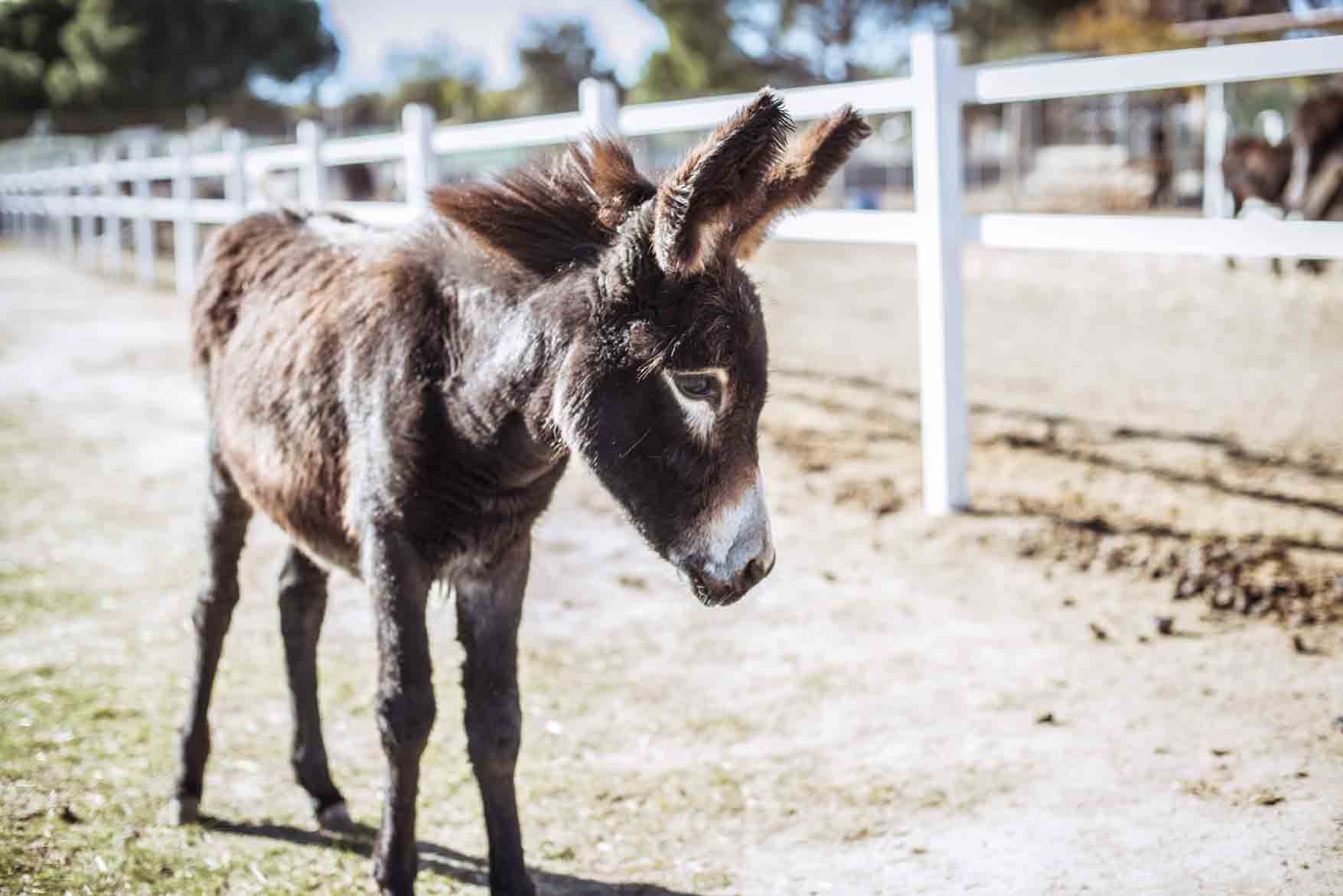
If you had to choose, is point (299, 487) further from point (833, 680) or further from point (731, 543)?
point (833, 680)

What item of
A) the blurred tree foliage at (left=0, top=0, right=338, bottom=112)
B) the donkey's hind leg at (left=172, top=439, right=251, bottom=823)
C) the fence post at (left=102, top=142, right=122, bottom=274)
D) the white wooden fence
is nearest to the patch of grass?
the donkey's hind leg at (left=172, top=439, right=251, bottom=823)

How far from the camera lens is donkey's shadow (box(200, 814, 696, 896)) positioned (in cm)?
306

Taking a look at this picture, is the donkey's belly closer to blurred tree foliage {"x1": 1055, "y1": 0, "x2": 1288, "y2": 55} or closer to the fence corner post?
the fence corner post

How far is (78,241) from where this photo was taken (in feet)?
95.7

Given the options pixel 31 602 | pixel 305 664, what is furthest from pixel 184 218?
pixel 305 664

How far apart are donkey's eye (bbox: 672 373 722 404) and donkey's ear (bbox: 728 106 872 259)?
0.28 m

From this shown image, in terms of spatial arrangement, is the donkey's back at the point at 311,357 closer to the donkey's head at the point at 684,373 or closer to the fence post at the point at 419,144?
the donkey's head at the point at 684,373

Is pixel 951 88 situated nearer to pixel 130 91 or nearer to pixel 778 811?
pixel 778 811

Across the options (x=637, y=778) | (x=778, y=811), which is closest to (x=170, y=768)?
(x=637, y=778)

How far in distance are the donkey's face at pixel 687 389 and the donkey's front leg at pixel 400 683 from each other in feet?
1.92

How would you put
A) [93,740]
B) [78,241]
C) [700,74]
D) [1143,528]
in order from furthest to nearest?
[700,74] < [78,241] < [1143,528] < [93,740]

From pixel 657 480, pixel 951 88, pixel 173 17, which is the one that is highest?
pixel 173 17

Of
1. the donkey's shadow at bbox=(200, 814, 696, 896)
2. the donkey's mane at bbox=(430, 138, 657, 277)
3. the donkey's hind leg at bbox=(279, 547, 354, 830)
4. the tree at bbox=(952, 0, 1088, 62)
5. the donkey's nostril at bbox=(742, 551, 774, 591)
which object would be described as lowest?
the donkey's shadow at bbox=(200, 814, 696, 896)

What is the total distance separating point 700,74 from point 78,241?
1805 cm
